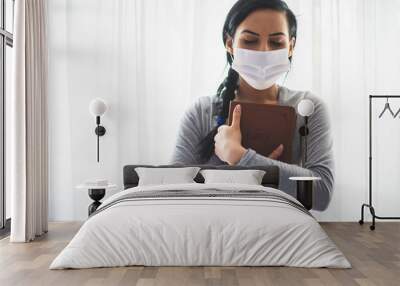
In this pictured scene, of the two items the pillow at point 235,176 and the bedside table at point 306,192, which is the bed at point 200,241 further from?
the bedside table at point 306,192

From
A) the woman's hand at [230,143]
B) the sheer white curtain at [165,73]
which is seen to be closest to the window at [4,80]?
the sheer white curtain at [165,73]

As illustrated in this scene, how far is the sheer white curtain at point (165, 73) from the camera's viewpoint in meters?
7.48

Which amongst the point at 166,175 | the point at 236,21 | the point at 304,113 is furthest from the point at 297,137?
the point at 166,175

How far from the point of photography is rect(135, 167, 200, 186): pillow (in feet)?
22.4

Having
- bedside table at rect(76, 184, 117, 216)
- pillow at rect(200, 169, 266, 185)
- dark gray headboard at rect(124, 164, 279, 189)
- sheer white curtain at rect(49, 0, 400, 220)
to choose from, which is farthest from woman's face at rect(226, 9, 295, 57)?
bedside table at rect(76, 184, 117, 216)

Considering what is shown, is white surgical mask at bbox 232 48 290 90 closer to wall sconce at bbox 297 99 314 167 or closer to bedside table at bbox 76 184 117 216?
wall sconce at bbox 297 99 314 167

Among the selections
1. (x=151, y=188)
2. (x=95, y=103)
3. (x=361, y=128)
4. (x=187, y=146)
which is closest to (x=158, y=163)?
(x=187, y=146)

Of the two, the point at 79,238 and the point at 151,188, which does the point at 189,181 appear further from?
the point at 79,238

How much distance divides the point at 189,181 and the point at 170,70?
1.56 m

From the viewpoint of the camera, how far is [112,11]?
24.6ft

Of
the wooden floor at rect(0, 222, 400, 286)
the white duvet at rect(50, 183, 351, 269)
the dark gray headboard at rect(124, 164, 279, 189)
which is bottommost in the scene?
the wooden floor at rect(0, 222, 400, 286)

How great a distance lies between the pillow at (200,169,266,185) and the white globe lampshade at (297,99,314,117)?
954mm

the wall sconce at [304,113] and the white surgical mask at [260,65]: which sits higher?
the white surgical mask at [260,65]

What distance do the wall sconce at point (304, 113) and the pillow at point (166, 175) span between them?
142cm
